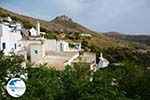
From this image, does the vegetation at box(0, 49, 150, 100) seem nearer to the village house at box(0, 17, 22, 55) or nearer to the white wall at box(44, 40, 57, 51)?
the village house at box(0, 17, 22, 55)

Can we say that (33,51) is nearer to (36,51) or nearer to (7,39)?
(36,51)

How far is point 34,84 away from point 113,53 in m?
71.0

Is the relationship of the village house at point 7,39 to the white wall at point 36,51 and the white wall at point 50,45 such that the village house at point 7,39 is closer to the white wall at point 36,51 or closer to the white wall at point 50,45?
the white wall at point 36,51

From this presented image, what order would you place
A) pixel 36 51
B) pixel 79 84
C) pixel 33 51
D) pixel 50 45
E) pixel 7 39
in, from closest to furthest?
pixel 79 84 → pixel 7 39 → pixel 33 51 → pixel 36 51 → pixel 50 45

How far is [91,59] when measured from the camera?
5038cm

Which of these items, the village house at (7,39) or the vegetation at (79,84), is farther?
the village house at (7,39)

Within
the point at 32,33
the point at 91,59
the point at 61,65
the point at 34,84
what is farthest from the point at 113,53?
the point at 34,84

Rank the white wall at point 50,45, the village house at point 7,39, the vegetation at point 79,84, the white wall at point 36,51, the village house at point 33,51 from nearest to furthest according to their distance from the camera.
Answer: the vegetation at point 79,84
the village house at point 7,39
the village house at point 33,51
the white wall at point 36,51
the white wall at point 50,45
